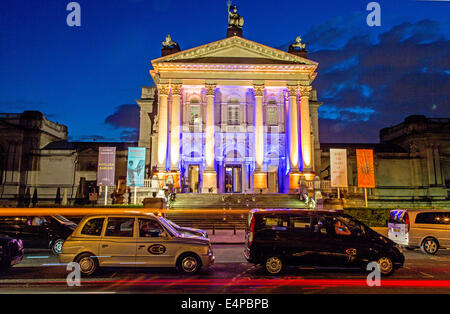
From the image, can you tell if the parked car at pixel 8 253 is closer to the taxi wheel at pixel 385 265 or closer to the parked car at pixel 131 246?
the parked car at pixel 131 246

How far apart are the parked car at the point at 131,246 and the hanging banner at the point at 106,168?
15897 millimetres

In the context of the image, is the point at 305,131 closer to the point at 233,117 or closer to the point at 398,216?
the point at 233,117

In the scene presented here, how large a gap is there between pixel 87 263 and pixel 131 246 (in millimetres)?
1200

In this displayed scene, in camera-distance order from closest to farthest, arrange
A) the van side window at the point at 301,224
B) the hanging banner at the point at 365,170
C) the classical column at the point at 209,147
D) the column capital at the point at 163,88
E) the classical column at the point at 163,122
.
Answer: the van side window at the point at 301,224, the hanging banner at the point at 365,170, the classical column at the point at 209,147, the classical column at the point at 163,122, the column capital at the point at 163,88

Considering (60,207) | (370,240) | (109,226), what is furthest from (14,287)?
(60,207)

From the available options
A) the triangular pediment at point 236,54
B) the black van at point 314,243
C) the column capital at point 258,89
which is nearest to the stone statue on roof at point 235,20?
the triangular pediment at point 236,54

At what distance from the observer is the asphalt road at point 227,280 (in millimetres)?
7387

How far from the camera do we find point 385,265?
921 centimetres

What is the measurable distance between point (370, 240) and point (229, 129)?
25.3 metres

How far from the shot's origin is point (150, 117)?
132 ft

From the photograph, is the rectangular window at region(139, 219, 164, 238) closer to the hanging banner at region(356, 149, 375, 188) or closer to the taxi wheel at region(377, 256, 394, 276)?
the taxi wheel at region(377, 256, 394, 276)

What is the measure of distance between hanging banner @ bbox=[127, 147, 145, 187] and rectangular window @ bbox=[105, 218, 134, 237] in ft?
52.5

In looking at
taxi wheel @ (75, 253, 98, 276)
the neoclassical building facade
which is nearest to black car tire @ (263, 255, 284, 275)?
taxi wheel @ (75, 253, 98, 276)

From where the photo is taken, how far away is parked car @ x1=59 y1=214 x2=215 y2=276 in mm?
8961
